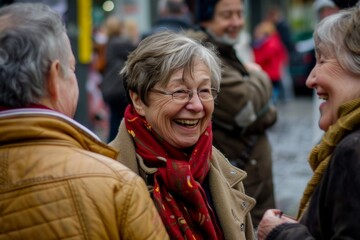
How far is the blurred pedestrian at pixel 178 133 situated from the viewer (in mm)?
2818

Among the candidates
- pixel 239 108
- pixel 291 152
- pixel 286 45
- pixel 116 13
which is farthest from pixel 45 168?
pixel 286 45

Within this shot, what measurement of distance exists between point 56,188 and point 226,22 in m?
2.77

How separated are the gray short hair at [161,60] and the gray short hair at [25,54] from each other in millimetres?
760

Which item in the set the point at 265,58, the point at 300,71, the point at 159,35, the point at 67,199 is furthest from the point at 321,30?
the point at 300,71

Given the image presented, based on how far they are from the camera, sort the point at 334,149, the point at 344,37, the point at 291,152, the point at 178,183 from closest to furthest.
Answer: the point at 334,149 < the point at 344,37 < the point at 178,183 < the point at 291,152

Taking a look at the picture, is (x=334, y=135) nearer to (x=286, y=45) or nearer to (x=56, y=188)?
(x=56, y=188)

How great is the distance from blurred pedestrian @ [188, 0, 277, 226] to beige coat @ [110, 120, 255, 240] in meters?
1.13

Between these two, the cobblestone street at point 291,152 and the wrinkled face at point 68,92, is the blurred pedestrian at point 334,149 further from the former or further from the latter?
the cobblestone street at point 291,152

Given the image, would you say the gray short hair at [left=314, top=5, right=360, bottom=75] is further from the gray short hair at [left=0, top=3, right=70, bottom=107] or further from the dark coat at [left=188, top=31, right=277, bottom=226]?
the dark coat at [left=188, top=31, right=277, bottom=226]

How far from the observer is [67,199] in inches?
82.7

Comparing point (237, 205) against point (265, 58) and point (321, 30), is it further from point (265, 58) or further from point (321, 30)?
point (265, 58)

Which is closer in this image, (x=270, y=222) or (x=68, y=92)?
(x=68, y=92)

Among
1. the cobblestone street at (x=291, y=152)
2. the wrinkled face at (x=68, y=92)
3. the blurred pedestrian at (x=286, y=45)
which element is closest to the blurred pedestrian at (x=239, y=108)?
the wrinkled face at (x=68, y=92)

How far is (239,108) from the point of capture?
436cm
